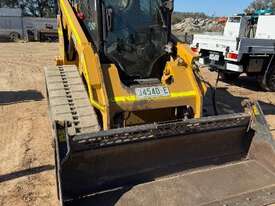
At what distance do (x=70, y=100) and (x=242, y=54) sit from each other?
19.6 feet

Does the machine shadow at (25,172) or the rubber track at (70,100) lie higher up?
the rubber track at (70,100)

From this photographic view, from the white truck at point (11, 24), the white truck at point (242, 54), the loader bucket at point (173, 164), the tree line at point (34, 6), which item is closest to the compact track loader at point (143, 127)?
the loader bucket at point (173, 164)

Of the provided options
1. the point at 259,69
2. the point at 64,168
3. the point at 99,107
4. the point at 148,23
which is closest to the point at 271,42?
the point at 259,69

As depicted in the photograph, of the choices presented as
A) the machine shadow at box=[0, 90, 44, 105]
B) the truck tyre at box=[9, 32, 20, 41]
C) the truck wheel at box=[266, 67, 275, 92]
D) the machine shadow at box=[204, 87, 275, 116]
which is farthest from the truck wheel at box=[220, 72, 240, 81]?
the truck tyre at box=[9, 32, 20, 41]

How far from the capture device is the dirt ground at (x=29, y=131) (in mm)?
4215

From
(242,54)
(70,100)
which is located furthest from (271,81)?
(70,100)

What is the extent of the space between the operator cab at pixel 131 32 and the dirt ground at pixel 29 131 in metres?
1.77

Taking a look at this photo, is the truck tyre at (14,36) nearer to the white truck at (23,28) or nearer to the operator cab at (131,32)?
the white truck at (23,28)

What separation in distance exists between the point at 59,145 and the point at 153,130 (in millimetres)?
1099

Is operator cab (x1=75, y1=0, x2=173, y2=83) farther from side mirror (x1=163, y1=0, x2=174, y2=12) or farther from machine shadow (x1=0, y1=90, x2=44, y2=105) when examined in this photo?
machine shadow (x1=0, y1=90, x2=44, y2=105)

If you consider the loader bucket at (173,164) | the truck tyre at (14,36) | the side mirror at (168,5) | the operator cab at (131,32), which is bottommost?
the truck tyre at (14,36)

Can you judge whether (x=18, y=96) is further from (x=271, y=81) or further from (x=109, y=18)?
(x=271, y=81)

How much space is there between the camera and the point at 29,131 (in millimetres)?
6066

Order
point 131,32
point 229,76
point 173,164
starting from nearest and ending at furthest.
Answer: point 173,164, point 131,32, point 229,76
